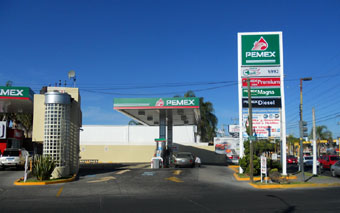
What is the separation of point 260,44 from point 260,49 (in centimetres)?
36

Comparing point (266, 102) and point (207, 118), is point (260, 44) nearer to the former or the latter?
point (266, 102)

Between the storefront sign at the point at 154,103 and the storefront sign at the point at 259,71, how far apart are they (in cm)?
644

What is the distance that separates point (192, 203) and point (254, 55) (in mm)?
14705

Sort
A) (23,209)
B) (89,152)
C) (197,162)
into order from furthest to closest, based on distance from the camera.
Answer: (89,152) → (197,162) → (23,209)

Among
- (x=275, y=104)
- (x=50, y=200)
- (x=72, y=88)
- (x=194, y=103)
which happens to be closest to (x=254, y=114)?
(x=275, y=104)

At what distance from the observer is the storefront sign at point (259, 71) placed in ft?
78.3

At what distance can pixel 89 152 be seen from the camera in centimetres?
4584

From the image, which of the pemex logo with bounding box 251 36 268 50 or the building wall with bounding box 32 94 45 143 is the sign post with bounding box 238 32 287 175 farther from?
the building wall with bounding box 32 94 45 143

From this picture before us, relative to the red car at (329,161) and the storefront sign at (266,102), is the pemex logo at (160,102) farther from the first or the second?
the red car at (329,161)

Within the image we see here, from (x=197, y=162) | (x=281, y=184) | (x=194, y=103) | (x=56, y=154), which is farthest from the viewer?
(x=197, y=162)

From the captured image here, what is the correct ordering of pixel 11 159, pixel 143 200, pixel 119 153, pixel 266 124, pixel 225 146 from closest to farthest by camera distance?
pixel 143 200 < pixel 266 124 < pixel 11 159 < pixel 119 153 < pixel 225 146

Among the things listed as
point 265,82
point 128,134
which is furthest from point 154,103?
point 128,134

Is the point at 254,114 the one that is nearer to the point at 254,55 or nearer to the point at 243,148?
the point at 243,148

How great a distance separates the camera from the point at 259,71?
78.7ft
